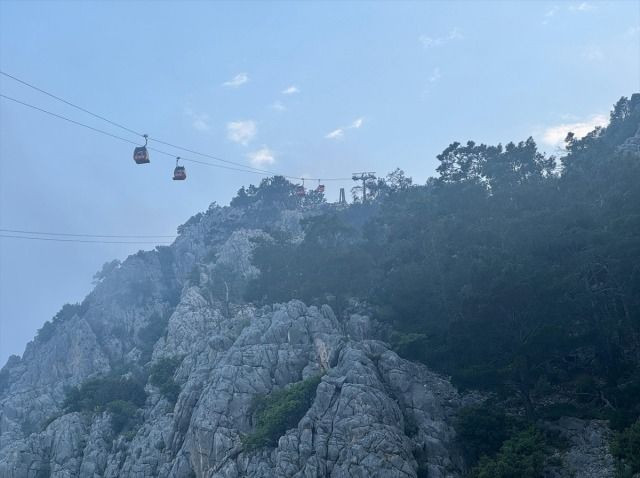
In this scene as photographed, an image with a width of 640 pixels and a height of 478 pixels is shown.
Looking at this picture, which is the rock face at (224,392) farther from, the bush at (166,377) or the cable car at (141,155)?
the cable car at (141,155)

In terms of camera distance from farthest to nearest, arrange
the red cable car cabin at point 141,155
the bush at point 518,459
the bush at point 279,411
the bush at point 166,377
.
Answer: the bush at point 166,377, the red cable car cabin at point 141,155, the bush at point 279,411, the bush at point 518,459

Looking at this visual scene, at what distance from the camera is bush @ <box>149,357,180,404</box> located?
63.9m

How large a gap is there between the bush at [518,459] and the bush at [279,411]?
14.9 meters

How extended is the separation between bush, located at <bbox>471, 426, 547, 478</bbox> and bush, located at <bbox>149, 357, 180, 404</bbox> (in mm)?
35689

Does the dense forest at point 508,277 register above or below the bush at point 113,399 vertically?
above

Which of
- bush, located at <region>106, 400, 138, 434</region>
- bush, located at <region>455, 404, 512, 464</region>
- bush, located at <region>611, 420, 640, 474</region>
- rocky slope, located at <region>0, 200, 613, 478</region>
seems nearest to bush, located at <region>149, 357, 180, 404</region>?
rocky slope, located at <region>0, 200, 613, 478</region>

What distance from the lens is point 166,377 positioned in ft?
222

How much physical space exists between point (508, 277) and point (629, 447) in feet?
57.3

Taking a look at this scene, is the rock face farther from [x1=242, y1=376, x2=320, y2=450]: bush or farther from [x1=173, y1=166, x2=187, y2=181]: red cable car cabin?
[x1=173, y1=166, x2=187, y2=181]: red cable car cabin

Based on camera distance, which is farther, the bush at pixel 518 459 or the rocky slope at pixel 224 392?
the rocky slope at pixel 224 392

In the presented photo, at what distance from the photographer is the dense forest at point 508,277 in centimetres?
4478

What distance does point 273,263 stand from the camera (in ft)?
276

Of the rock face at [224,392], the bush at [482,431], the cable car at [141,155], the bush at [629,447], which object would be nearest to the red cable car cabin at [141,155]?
the cable car at [141,155]

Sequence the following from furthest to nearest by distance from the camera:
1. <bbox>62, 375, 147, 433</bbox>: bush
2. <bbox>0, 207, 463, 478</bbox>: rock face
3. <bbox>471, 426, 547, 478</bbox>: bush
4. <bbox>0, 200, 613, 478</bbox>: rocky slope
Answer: <bbox>62, 375, 147, 433</bbox>: bush < <bbox>0, 207, 463, 478</bbox>: rock face < <bbox>0, 200, 613, 478</bbox>: rocky slope < <bbox>471, 426, 547, 478</bbox>: bush
